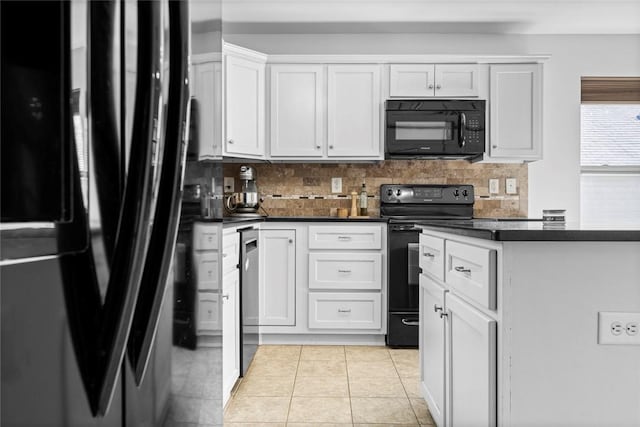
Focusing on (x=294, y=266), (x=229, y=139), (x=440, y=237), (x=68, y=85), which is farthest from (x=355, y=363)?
(x=68, y=85)

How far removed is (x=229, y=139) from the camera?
359cm

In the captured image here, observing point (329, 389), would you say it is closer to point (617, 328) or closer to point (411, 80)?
point (617, 328)

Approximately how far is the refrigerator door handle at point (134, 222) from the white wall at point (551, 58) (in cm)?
398

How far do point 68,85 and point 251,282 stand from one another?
267cm

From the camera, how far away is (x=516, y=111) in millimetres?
3785

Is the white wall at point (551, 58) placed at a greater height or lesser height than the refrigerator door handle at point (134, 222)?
greater

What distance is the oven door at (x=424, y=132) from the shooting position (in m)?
3.72

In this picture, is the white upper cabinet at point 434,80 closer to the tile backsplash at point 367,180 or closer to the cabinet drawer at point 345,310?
the tile backsplash at point 367,180

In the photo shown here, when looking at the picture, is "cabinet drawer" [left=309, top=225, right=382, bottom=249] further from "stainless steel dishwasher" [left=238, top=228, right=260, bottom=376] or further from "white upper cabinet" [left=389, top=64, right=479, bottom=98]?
"white upper cabinet" [left=389, top=64, right=479, bottom=98]

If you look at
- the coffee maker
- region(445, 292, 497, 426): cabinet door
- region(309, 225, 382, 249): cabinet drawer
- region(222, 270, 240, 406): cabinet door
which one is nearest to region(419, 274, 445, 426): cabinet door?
region(445, 292, 497, 426): cabinet door

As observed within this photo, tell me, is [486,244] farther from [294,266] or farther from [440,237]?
[294,266]

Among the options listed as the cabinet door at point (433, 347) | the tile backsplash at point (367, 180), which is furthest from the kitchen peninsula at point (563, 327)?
the tile backsplash at point (367, 180)

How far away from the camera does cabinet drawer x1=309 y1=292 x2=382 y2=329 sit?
140 inches

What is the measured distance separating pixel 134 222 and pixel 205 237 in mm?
161
